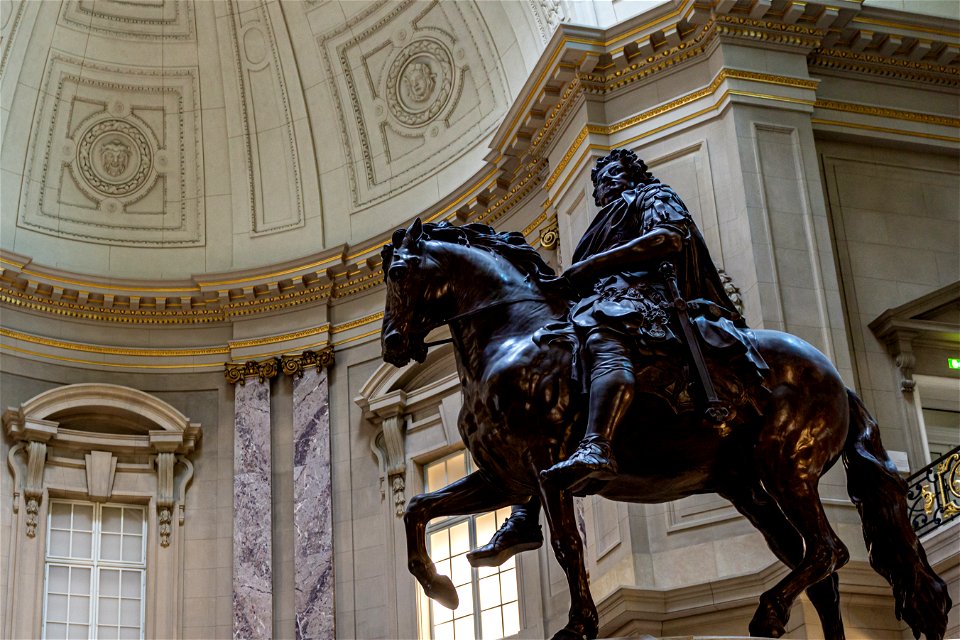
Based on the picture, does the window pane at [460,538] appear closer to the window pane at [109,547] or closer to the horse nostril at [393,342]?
the window pane at [109,547]

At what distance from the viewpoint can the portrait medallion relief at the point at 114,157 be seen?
21312 millimetres

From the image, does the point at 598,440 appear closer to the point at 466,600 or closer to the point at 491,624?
the point at 491,624

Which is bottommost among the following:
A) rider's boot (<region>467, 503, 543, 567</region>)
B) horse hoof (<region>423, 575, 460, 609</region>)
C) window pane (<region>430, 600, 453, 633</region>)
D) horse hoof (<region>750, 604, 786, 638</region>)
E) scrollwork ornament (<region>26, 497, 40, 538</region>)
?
horse hoof (<region>750, 604, 786, 638</region>)

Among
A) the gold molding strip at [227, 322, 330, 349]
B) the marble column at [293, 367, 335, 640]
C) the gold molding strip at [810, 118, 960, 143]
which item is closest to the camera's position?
the gold molding strip at [810, 118, 960, 143]

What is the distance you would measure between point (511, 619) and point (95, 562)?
588 cm

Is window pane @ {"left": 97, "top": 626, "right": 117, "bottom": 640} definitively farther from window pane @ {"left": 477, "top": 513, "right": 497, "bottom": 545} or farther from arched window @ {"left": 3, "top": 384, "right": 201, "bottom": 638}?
window pane @ {"left": 477, "top": 513, "right": 497, "bottom": 545}

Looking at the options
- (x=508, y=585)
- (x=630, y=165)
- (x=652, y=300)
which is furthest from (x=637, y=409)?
(x=508, y=585)

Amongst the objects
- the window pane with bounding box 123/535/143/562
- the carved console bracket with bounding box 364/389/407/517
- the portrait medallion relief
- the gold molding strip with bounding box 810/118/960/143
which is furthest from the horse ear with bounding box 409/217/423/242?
the portrait medallion relief

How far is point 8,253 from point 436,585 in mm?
13261

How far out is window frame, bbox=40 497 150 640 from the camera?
731 inches

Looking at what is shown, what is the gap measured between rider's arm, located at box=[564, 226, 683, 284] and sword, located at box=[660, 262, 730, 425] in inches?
3.7

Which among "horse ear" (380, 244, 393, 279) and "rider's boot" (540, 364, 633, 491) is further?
"horse ear" (380, 244, 393, 279)

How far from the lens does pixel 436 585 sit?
7469mm

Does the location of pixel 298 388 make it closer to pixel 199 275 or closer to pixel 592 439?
pixel 199 275
